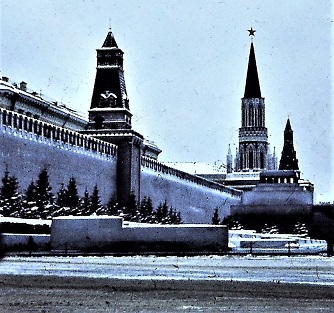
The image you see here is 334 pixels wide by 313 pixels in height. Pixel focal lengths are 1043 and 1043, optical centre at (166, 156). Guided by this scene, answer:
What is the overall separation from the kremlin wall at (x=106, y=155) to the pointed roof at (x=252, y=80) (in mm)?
17990

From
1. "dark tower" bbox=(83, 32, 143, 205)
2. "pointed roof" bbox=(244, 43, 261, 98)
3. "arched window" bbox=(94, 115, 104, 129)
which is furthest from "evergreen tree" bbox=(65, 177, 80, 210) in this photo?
"pointed roof" bbox=(244, 43, 261, 98)

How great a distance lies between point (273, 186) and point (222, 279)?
→ 6528cm

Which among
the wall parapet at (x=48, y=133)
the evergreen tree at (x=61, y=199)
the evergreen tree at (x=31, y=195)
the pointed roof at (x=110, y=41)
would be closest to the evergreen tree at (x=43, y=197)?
the evergreen tree at (x=31, y=195)

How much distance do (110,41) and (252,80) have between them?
144ft

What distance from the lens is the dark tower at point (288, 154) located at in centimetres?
11412

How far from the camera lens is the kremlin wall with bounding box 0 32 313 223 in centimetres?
5403

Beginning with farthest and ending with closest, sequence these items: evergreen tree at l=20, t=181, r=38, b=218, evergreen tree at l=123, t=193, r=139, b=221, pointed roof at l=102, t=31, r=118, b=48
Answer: pointed roof at l=102, t=31, r=118, b=48 < evergreen tree at l=123, t=193, r=139, b=221 < evergreen tree at l=20, t=181, r=38, b=218

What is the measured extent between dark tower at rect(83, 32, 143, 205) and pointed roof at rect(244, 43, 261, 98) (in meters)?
39.0

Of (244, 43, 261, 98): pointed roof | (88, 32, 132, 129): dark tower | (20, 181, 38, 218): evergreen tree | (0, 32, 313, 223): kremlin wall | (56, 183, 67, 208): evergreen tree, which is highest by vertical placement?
(244, 43, 261, 98): pointed roof

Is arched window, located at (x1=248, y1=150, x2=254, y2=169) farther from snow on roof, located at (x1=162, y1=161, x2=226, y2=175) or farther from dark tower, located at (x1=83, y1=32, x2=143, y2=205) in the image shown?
dark tower, located at (x1=83, y1=32, x2=143, y2=205)

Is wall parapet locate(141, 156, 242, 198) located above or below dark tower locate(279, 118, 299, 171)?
below

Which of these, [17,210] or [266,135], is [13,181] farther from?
[266,135]

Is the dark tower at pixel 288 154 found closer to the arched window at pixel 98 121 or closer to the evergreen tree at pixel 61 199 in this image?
the arched window at pixel 98 121

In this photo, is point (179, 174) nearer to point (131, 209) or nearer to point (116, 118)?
point (116, 118)
